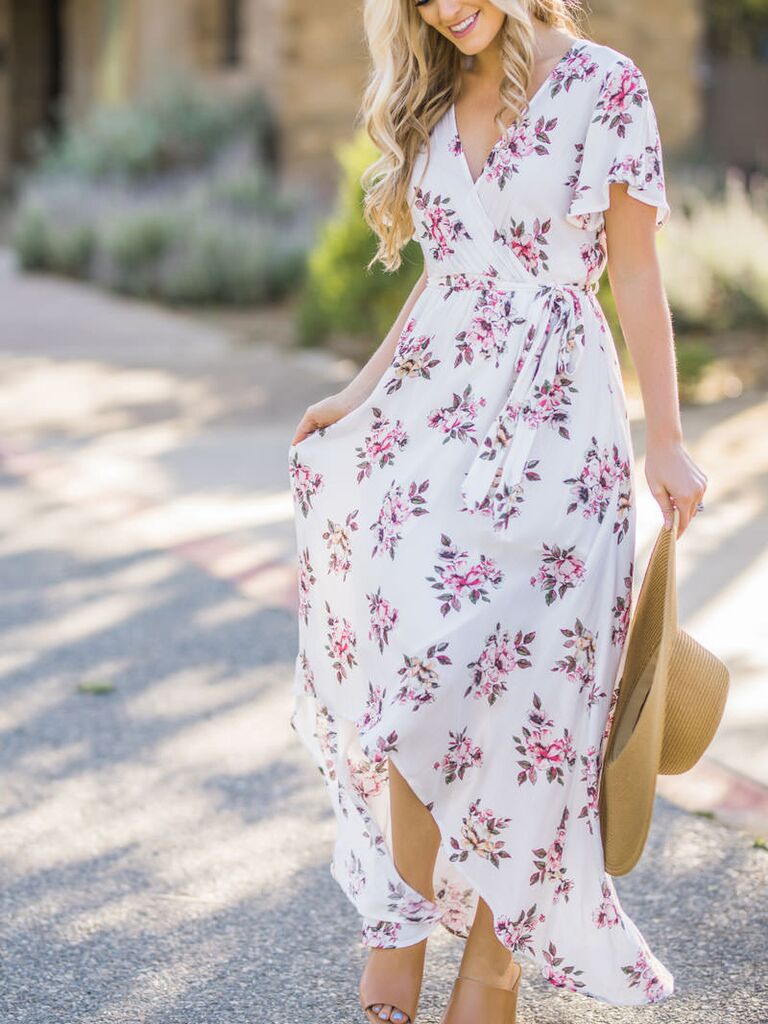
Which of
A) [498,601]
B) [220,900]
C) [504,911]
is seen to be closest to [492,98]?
[498,601]

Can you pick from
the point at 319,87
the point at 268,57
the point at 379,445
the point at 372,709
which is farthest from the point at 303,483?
the point at 268,57

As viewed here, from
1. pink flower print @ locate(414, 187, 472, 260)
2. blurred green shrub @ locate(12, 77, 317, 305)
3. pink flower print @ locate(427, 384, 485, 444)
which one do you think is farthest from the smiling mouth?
blurred green shrub @ locate(12, 77, 317, 305)

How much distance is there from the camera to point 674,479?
94.0 inches

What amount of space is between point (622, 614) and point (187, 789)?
164cm

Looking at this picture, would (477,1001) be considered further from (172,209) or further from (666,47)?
(666,47)

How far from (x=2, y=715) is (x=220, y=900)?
1294 millimetres

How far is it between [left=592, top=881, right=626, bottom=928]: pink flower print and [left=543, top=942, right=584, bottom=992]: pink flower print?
84mm

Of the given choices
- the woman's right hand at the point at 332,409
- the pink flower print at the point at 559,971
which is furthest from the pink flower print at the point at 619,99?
the pink flower print at the point at 559,971

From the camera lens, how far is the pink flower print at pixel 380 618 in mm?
2423

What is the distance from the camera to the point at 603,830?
7.88 ft

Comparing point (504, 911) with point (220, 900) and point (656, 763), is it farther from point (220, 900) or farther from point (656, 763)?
point (220, 900)

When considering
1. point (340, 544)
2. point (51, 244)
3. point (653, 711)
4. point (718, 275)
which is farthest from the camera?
point (51, 244)

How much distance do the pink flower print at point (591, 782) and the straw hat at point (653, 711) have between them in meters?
0.01

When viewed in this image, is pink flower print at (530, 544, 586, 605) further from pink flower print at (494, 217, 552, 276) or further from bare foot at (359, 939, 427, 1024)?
bare foot at (359, 939, 427, 1024)
